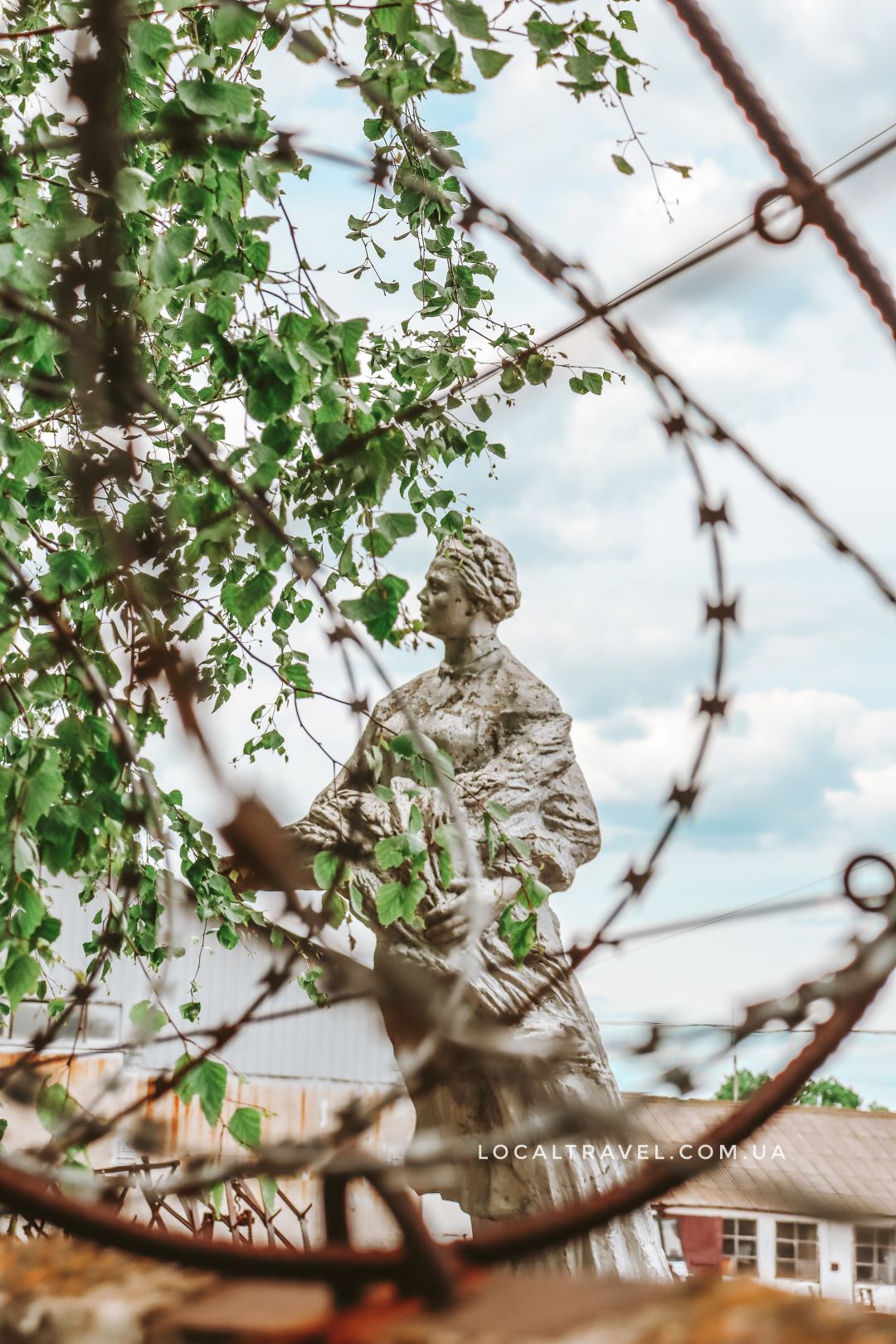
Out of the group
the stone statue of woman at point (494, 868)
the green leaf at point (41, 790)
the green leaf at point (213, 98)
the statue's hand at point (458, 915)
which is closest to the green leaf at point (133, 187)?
the green leaf at point (213, 98)

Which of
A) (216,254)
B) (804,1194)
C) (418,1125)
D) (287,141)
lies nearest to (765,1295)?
(804,1194)

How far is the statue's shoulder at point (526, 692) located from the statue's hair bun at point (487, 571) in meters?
0.17

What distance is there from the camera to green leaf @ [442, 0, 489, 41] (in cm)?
123

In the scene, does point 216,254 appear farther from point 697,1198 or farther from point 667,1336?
point 697,1198

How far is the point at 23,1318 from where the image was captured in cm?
66

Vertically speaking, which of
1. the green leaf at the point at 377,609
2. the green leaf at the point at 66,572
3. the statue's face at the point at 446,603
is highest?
the statue's face at the point at 446,603

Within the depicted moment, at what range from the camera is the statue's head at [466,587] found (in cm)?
385

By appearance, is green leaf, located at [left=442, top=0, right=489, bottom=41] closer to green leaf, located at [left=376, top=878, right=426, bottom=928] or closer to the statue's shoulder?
green leaf, located at [left=376, top=878, right=426, bottom=928]

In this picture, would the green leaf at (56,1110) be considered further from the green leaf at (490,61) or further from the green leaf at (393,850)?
the green leaf at (490,61)

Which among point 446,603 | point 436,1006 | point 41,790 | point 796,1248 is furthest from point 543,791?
point 796,1248

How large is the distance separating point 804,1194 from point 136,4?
5.39ft

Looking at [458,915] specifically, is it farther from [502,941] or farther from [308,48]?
[308,48]

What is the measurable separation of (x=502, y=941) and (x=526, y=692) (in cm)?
80

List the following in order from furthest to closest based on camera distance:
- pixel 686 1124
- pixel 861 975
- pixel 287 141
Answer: pixel 686 1124, pixel 287 141, pixel 861 975
